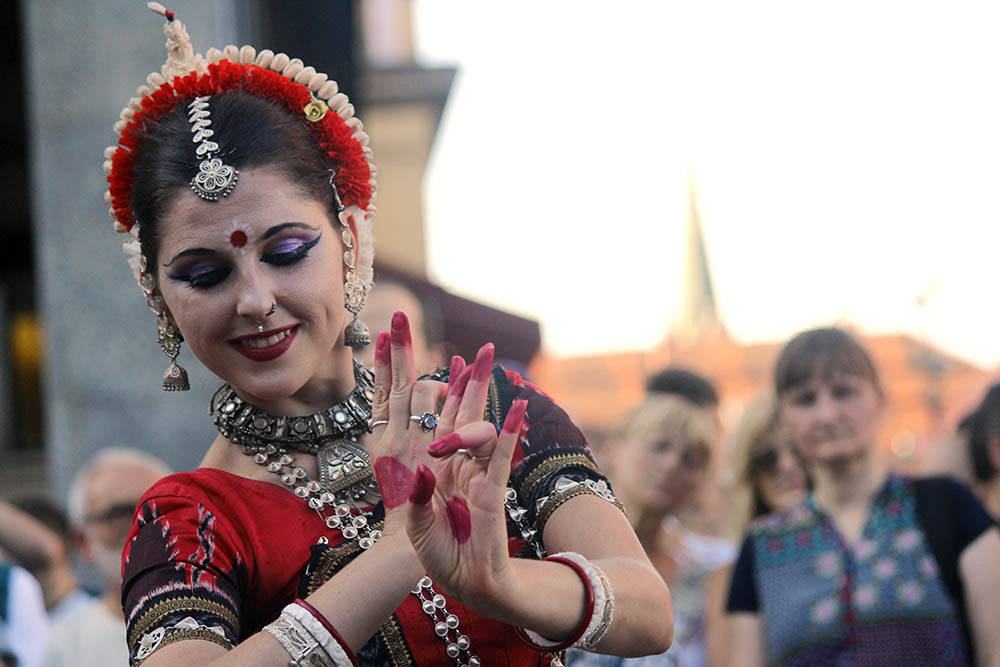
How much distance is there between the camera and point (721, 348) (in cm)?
5309

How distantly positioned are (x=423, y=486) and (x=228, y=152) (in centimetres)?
74

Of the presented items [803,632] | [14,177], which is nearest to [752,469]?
[803,632]

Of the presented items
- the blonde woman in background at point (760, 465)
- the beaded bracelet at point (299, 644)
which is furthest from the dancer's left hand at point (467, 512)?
the blonde woman in background at point (760, 465)

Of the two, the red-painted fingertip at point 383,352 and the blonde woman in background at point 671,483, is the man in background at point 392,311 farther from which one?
the red-painted fingertip at point 383,352

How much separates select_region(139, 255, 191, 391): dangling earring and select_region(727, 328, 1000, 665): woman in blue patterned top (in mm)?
2460

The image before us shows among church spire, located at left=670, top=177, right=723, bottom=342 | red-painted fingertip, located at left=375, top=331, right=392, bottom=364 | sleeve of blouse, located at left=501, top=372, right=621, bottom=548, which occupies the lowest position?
church spire, located at left=670, top=177, right=723, bottom=342

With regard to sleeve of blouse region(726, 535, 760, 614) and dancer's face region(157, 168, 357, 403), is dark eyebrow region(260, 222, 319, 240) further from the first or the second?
sleeve of blouse region(726, 535, 760, 614)

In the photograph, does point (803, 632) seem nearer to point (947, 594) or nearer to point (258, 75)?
point (947, 594)

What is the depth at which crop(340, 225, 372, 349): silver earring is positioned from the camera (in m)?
2.12

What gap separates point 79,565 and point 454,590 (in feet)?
18.7

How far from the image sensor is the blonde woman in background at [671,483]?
15.8ft

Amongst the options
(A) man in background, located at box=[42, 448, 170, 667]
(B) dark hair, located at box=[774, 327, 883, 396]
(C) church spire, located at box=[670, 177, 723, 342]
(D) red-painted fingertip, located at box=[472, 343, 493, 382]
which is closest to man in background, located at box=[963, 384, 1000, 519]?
(B) dark hair, located at box=[774, 327, 883, 396]

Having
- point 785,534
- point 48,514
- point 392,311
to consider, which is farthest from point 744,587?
point 48,514

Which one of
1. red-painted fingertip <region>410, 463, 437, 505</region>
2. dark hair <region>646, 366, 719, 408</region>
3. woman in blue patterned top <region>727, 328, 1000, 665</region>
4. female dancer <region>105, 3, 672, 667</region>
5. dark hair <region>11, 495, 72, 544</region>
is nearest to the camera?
red-painted fingertip <region>410, 463, 437, 505</region>
